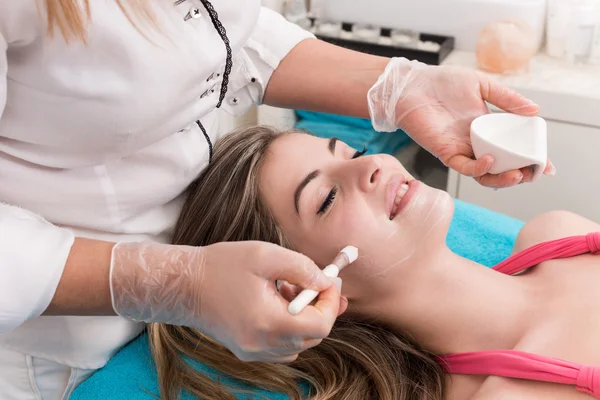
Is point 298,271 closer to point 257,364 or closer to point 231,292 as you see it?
point 231,292

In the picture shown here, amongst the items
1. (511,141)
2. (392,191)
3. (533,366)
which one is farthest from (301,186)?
(533,366)

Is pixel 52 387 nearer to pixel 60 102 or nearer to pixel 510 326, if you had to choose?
pixel 60 102

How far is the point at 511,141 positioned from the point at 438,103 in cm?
19

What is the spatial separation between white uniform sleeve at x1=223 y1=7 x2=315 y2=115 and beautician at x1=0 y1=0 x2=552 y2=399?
0.08 feet

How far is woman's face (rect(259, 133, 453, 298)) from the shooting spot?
4.06 ft

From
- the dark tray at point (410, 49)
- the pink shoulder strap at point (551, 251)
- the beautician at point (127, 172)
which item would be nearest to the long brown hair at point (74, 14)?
the beautician at point (127, 172)

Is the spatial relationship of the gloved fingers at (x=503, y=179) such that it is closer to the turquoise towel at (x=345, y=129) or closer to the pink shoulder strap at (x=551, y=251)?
the pink shoulder strap at (x=551, y=251)

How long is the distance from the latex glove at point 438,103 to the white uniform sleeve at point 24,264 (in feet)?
2.53

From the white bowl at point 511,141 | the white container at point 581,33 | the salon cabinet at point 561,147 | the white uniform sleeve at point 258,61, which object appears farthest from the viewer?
the white container at point 581,33

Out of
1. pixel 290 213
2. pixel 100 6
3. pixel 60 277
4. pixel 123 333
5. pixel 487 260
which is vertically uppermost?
pixel 100 6

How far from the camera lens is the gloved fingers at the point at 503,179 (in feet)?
4.09

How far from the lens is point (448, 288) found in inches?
51.2

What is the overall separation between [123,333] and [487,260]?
930 mm

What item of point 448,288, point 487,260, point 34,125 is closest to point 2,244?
point 34,125
